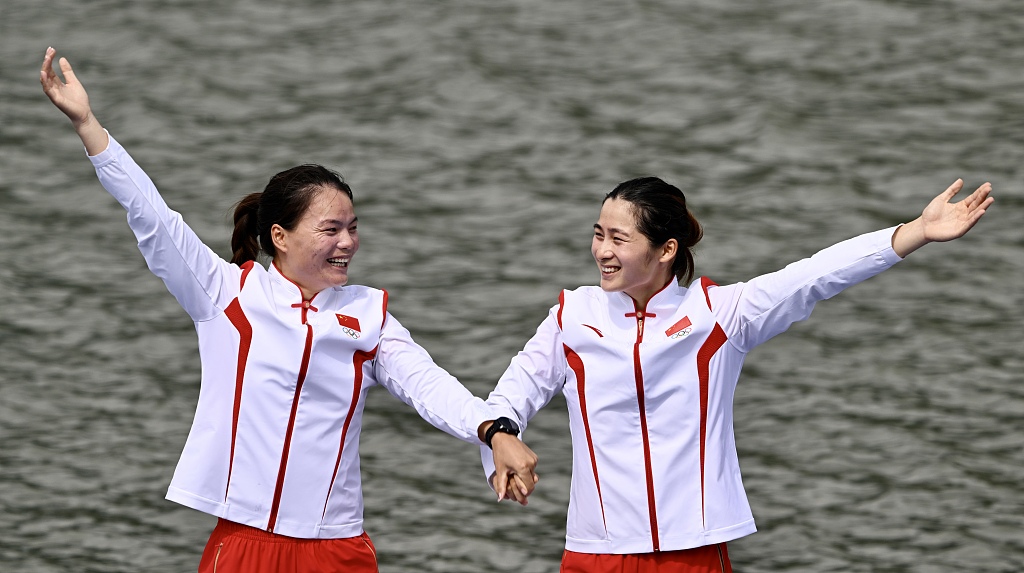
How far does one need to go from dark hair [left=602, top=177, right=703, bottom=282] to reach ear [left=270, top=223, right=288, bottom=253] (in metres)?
1.00

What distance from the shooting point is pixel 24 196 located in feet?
38.3

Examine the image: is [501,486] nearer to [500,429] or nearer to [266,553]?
[500,429]

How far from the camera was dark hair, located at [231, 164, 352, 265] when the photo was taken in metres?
4.41

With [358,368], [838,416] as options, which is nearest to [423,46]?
[838,416]

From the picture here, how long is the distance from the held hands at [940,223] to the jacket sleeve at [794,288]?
0.04m

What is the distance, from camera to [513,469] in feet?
13.4

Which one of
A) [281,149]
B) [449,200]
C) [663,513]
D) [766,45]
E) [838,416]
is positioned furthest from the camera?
[766,45]

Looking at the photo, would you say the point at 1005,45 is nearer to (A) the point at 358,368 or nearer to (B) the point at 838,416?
(B) the point at 838,416

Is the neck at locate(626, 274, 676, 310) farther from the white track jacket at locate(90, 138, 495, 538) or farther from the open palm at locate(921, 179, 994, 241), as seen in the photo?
the open palm at locate(921, 179, 994, 241)

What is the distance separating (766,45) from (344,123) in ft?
12.9

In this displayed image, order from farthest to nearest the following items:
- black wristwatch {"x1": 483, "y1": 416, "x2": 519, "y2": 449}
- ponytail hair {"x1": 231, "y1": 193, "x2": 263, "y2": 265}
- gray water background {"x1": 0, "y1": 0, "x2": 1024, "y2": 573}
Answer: gray water background {"x1": 0, "y1": 0, "x2": 1024, "y2": 573} < ponytail hair {"x1": 231, "y1": 193, "x2": 263, "y2": 265} < black wristwatch {"x1": 483, "y1": 416, "x2": 519, "y2": 449}

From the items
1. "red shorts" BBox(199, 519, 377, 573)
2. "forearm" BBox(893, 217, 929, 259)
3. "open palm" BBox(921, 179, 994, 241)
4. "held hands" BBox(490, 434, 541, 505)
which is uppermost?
"open palm" BBox(921, 179, 994, 241)

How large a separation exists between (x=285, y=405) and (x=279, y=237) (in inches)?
21.7

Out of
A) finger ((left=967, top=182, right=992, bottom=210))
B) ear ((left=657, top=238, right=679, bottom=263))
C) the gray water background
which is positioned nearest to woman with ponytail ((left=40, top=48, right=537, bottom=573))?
ear ((left=657, top=238, right=679, bottom=263))
